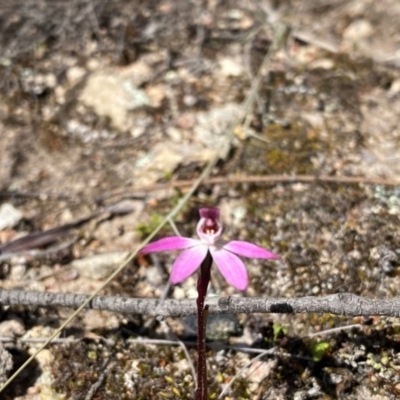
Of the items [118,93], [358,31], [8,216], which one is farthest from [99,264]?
[358,31]

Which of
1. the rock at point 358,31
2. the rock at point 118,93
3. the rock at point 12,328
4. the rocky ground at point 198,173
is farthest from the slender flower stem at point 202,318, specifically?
the rock at point 358,31

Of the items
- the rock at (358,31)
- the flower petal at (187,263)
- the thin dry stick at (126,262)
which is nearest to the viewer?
the flower petal at (187,263)

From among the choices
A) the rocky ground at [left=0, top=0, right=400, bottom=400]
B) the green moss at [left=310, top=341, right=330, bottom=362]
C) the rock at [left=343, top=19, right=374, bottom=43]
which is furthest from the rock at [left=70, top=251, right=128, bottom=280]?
the rock at [left=343, top=19, right=374, bottom=43]

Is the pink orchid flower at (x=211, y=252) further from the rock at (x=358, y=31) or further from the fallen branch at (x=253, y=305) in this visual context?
the rock at (x=358, y=31)

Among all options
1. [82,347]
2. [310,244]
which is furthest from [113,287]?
[310,244]

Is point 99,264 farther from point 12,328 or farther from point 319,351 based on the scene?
point 319,351

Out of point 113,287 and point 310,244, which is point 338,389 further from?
point 113,287

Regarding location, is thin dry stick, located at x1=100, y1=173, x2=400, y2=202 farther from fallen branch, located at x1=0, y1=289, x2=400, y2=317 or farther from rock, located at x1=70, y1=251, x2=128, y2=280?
fallen branch, located at x1=0, y1=289, x2=400, y2=317
